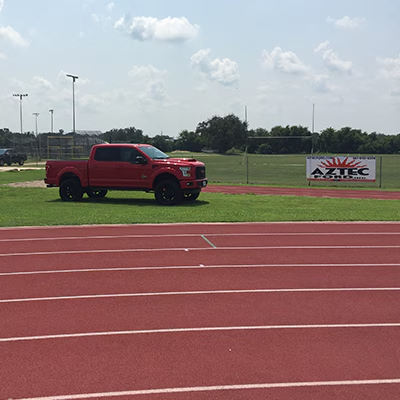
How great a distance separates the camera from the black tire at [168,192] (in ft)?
62.1

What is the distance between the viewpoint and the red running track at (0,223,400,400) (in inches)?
190

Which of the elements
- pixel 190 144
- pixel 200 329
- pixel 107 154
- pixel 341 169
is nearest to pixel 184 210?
pixel 107 154

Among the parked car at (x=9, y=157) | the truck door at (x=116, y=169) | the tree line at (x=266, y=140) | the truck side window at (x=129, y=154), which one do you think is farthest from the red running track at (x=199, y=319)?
the parked car at (x=9, y=157)

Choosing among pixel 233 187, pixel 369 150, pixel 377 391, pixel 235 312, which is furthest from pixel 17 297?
pixel 369 150

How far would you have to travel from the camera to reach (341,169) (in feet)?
94.0

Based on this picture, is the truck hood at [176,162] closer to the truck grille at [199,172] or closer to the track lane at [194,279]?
the truck grille at [199,172]

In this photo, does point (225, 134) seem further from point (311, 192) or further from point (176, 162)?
point (176, 162)

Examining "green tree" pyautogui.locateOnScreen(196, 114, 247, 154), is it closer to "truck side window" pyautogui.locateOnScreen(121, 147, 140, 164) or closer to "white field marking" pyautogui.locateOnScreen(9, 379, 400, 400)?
"truck side window" pyautogui.locateOnScreen(121, 147, 140, 164)

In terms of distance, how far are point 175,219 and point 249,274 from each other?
652 cm

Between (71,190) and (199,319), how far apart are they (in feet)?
48.8

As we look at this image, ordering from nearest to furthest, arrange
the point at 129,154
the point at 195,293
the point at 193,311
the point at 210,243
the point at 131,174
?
1. the point at 193,311
2. the point at 195,293
3. the point at 210,243
4. the point at 131,174
5. the point at 129,154

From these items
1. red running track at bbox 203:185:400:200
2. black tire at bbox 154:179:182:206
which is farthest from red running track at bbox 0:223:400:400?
red running track at bbox 203:185:400:200

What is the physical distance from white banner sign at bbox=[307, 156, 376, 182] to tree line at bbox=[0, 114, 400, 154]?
20.5 meters

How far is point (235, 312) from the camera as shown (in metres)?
6.94
